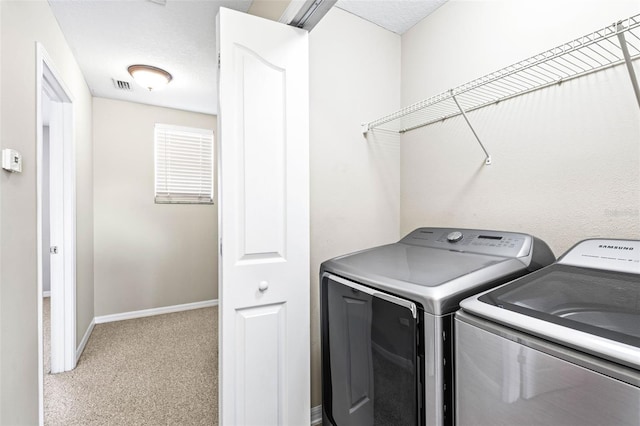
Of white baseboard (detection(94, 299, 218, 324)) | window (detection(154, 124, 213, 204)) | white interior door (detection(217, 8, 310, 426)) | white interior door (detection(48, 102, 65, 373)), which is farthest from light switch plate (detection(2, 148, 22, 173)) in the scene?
white baseboard (detection(94, 299, 218, 324))

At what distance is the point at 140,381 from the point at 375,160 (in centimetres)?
231

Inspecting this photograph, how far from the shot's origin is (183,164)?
12.4 ft

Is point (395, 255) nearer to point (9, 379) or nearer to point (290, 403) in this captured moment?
point (290, 403)

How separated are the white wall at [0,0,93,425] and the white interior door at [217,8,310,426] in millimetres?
848

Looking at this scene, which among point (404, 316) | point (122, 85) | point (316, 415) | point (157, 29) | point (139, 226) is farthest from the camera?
point (139, 226)

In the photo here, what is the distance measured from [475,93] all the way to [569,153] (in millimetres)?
515

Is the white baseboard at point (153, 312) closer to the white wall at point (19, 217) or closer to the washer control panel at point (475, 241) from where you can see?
the white wall at point (19, 217)

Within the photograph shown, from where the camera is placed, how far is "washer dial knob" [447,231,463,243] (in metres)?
1.32

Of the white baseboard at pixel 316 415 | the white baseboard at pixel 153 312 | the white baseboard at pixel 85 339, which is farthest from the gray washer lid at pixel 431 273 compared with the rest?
the white baseboard at pixel 153 312

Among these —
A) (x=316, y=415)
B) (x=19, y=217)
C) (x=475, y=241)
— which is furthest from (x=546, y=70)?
(x=19, y=217)

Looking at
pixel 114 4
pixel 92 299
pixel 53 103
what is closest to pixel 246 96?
pixel 114 4

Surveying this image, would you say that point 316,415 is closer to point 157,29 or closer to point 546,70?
point 546,70

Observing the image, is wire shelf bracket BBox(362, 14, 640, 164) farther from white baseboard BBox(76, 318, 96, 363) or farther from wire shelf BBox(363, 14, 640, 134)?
white baseboard BBox(76, 318, 96, 363)

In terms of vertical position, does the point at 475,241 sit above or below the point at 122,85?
below
